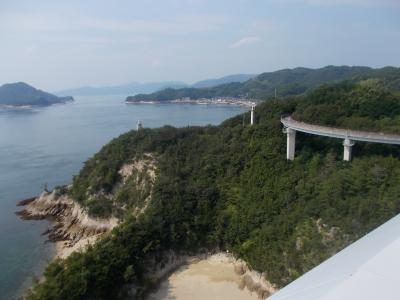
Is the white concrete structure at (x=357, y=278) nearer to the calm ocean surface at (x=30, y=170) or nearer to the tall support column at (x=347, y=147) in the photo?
the tall support column at (x=347, y=147)

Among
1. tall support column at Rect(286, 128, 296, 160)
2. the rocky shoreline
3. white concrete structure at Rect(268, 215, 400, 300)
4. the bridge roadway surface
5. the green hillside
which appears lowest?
the rocky shoreline

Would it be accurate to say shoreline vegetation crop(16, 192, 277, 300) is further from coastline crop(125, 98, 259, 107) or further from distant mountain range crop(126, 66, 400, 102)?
coastline crop(125, 98, 259, 107)

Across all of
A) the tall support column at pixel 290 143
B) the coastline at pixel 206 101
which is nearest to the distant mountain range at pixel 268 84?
the coastline at pixel 206 101

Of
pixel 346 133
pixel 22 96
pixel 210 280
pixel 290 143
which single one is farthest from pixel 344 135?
pixel 22 96

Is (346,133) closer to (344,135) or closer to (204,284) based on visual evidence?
(344,135)

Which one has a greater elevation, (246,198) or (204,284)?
(246,198)

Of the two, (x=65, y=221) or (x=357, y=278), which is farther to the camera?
(x=65, y=221)

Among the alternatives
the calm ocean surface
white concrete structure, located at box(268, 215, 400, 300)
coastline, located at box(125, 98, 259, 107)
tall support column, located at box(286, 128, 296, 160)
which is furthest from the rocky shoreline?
coastline, located at box(125, 98, 259, 107)
